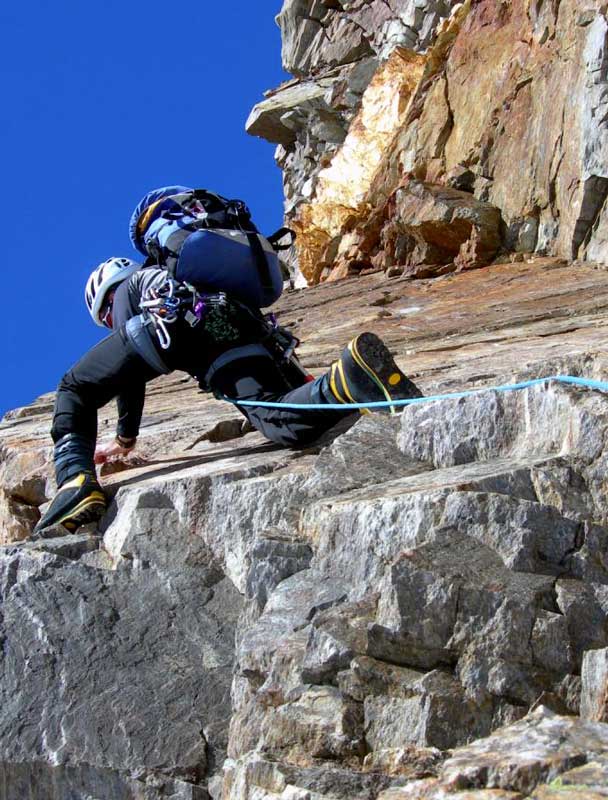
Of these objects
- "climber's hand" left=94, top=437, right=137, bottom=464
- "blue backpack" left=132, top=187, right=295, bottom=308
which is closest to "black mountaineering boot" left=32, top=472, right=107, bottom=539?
"climber's hand" left=94, top=437, right=137, bottom=464

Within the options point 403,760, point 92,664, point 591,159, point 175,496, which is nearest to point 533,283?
point 591,159

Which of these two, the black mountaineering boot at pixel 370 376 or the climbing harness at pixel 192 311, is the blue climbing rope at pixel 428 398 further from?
the climbing harness at pixel 192 311

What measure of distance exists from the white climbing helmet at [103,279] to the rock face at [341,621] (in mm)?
1531

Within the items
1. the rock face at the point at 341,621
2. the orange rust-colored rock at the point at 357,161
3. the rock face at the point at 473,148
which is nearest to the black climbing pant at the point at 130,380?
the rock face at the point at 341,621

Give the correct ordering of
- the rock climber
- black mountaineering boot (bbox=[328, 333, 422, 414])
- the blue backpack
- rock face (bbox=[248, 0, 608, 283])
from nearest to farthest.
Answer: black mountaineering boot (bbox=[328, 333, 422, 414]), the rock climber, the blue backpack, rock face (bbox=[248, 0, 608, 283])

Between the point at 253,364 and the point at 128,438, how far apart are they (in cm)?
141

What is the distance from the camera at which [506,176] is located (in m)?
16.4

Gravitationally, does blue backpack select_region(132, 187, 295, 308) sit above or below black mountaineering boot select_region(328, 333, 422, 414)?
above

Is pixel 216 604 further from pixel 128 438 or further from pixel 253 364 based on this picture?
pixel 128 438

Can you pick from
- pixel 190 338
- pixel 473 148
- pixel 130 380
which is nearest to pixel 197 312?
pixel 190 338

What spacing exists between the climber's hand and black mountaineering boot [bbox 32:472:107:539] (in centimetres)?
121

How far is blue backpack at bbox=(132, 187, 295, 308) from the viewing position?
7.13m

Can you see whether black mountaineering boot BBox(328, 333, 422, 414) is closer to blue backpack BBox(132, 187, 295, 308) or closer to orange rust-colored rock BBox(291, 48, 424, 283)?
blue backpack BBox(132, 187, 295, 308)

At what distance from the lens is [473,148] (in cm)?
1761
